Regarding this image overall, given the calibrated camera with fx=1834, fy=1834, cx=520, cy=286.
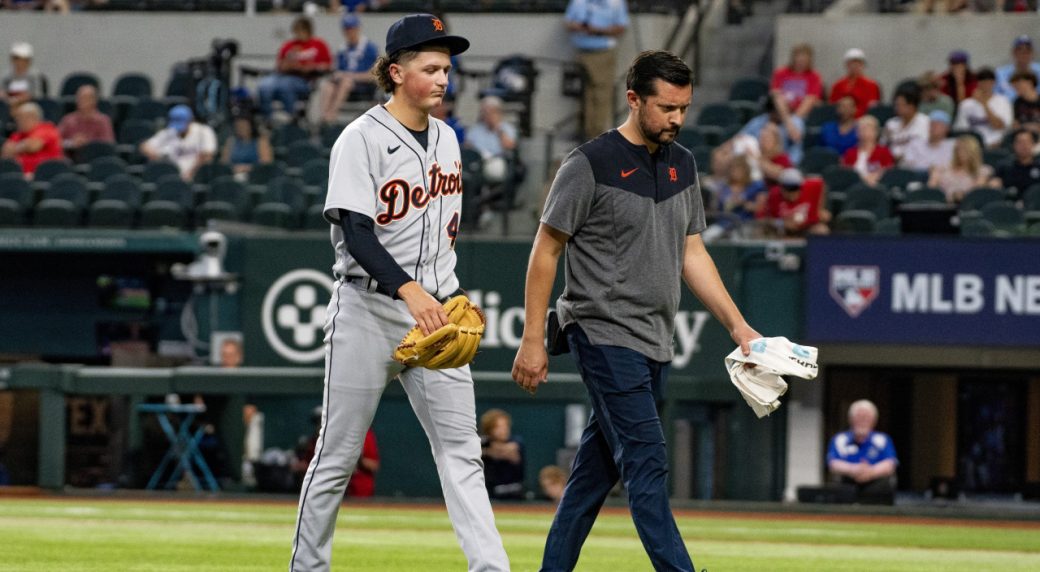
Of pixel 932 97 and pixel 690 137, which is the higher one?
pixel 932 97

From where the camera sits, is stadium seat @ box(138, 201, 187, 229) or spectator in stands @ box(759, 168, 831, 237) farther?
stadium seat @ box(138, 201, 187, 229)

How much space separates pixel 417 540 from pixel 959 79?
9.37 metres

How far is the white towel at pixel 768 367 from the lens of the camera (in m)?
6.02

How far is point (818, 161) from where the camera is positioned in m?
16.6

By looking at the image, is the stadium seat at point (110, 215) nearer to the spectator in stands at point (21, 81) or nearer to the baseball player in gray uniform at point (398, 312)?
the spectator in stands at point (21, 81)

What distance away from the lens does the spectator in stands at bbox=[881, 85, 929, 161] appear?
16516 mm

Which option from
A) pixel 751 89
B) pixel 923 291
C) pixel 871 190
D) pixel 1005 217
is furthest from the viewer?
pixel 751 89

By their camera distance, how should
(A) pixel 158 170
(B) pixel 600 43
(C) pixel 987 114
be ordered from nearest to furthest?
1. (C) pixel 987 114
2. (A) pixel 158 170
3. (B) pixel 600 43

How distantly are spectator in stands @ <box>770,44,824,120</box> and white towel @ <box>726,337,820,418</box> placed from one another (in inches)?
459

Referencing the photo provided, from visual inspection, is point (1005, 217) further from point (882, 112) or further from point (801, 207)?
point (882, 112)

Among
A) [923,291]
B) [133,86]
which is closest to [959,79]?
[923,291]

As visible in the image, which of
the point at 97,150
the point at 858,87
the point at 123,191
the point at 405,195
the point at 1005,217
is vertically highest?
the point at 858,87

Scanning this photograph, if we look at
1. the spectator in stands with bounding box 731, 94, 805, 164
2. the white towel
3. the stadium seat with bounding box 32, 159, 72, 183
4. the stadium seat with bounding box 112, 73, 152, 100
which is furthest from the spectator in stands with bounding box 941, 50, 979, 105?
the white towel

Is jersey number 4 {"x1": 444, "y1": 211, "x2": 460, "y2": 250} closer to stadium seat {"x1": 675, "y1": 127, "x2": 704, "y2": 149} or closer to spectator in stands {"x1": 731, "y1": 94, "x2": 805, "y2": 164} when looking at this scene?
spectator in stands {"x1": 731, "y1": 94, "x2": 805, "y2": 164}
